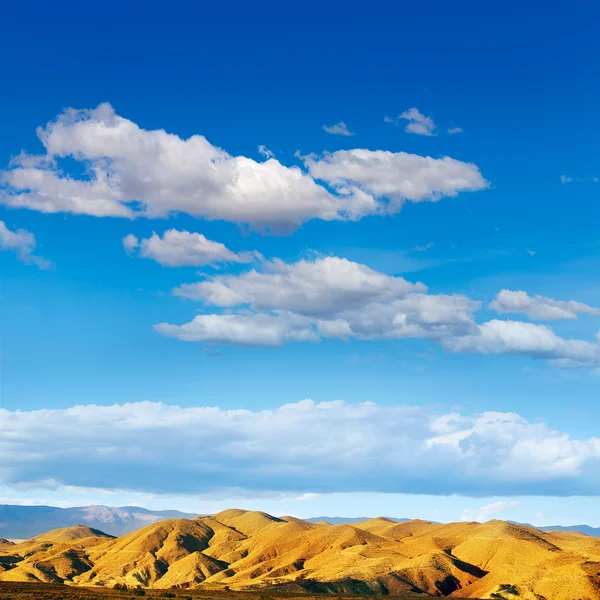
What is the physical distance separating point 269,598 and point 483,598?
59053 mm

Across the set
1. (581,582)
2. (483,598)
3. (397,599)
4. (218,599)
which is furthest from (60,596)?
(581,582)

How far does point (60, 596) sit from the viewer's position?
12575 cm

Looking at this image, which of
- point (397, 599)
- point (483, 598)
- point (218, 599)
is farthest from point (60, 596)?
point (483, 598)

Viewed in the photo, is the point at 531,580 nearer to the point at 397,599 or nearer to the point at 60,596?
the point at 397,599

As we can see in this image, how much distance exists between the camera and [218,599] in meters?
137

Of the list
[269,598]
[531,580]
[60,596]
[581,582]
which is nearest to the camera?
[60,596]

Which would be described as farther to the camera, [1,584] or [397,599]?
[397,599]

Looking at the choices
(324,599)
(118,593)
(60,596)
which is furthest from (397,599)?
(60,596)

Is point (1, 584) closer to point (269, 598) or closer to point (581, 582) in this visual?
point (269, 598)

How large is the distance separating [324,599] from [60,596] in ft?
159

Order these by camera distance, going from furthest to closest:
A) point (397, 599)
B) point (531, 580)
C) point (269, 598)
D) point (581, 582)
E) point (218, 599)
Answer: point (531, 580) < point (581, 582) < point (397, 599) < point (269, 598) < point (218, 599)

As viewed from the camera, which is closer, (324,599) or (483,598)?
(324,599)

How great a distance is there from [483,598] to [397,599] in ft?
100

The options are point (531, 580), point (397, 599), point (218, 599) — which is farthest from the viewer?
point (531, 580)
